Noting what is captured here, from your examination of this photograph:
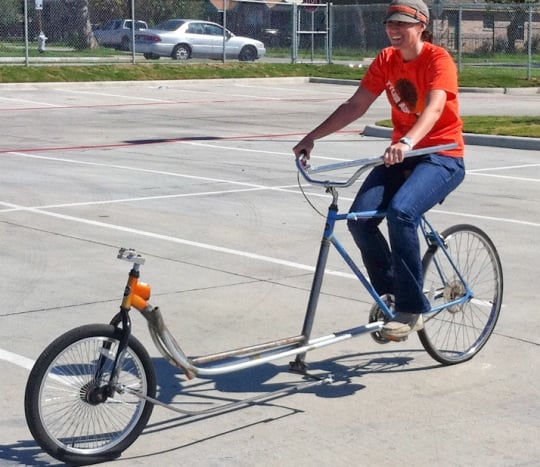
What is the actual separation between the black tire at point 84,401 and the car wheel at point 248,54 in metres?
35.5

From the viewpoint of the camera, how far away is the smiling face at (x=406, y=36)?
580 centimetres

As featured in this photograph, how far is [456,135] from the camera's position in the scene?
19.8 ft

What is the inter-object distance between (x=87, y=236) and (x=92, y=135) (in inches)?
353

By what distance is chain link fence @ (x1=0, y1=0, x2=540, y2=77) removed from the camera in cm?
3784

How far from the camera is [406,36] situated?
580 centimetres

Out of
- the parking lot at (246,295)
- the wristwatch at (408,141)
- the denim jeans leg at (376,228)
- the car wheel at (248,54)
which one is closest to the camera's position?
the parking lot at (246,295)

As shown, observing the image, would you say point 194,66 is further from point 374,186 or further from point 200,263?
point 374,186

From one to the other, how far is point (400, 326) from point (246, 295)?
2194mm

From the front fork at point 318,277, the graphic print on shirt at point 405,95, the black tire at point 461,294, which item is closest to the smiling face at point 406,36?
the graphic print on shirt at point 405,95

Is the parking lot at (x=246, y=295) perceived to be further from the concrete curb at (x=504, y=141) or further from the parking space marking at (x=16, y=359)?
the concrete curb at (x=504, y=141)

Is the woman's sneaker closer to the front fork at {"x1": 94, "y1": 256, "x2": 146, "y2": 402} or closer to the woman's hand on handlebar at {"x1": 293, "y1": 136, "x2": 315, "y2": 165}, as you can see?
the woman's hand on handlebar at {"x1": 293, "y1": 136, "x2": 315, "y2": 165}

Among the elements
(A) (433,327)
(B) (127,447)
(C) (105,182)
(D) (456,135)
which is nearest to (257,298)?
(A) (433,327)

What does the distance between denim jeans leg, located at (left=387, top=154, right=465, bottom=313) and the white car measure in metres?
33.6

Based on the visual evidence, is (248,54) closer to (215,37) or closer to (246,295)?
(215,37)
